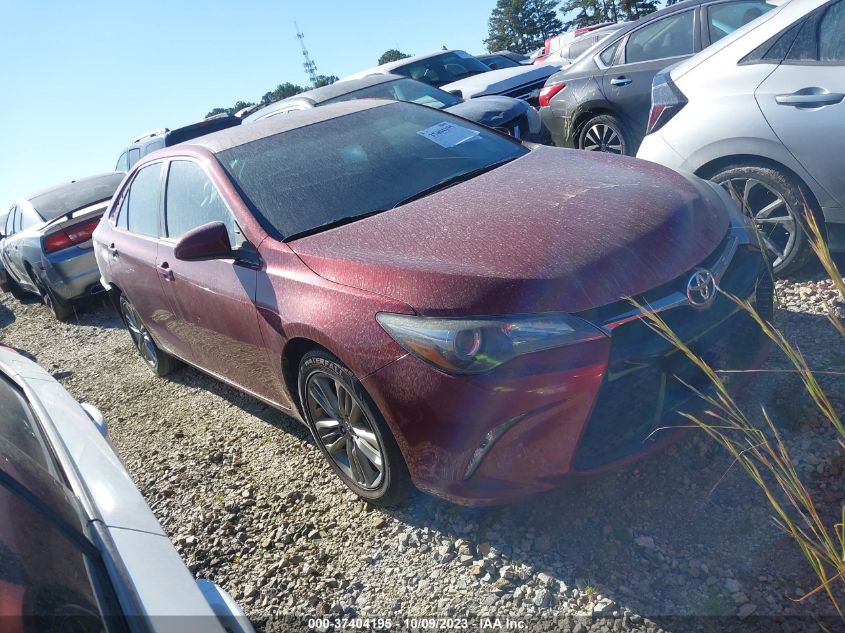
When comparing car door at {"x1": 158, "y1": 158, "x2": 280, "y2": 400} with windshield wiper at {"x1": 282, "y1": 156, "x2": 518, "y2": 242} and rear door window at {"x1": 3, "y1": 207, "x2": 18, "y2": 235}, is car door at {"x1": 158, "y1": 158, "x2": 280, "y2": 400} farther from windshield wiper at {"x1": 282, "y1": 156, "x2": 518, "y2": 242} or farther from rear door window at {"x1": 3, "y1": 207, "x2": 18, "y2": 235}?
rear door window at {"x1": 3, "y1": 207, "x2": 18, "y2": 235}

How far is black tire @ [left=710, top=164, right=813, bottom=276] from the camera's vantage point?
354 cm

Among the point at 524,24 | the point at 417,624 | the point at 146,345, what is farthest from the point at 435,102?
the point at 524,24

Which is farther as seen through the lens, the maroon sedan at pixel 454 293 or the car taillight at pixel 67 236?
the car taillight at pixel 67 236

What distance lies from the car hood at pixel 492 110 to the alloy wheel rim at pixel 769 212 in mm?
3434

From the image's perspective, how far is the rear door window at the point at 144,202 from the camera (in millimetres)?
4211

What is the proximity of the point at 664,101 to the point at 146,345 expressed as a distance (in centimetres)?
425

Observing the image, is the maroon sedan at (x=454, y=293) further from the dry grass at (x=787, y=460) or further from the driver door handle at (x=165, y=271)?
the dry grass at (x=787, y=460)

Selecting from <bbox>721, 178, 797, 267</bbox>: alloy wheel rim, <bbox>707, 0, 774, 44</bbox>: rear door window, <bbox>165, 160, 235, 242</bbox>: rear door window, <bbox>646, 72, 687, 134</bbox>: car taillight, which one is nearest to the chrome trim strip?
<bbox>721, 178, 797, 267</bbox>: alloy wheel rim

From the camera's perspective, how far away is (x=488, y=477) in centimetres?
229

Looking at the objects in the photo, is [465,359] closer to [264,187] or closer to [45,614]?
[45,614]

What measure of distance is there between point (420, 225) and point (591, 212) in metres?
0.71

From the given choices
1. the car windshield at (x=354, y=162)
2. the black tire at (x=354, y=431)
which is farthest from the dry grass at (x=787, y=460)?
the car windshield at (x=354, y=162)

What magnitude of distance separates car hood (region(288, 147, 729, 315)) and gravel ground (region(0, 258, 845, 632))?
63cm

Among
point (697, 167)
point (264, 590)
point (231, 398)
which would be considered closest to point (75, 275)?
point (231, 398)
